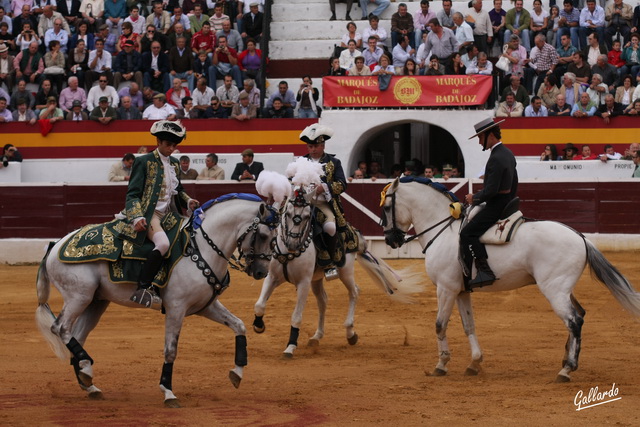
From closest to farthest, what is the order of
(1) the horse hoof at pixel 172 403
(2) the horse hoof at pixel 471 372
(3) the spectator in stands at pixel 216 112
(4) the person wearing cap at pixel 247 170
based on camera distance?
(1) the horse hoof at pixel 172 403, (2) the horse hoof at pixel 471 372, (4) the person wearing cap at pixel 247 170, (3) the spectator in stands at pixel 216 112

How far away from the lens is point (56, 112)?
70.0ft

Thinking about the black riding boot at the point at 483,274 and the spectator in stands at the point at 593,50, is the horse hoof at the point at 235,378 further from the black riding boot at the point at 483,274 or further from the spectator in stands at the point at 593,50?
the spectator in stands at the point at 593,50

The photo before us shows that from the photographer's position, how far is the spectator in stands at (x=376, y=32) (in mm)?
21500

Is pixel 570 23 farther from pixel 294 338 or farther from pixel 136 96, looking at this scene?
pixel 294 338

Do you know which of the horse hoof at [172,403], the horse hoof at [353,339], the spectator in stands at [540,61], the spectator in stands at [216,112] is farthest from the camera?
the spectator in stands at [216,112]

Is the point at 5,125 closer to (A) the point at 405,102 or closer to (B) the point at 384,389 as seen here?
(A) the point at 405,102

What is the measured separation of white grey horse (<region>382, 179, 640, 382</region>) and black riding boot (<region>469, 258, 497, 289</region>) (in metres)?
0.07

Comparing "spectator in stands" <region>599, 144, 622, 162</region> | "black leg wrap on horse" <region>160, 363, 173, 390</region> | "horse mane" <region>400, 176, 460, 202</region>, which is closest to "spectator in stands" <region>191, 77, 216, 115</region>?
"spectator in stands" <region>599, 144, 622, 162</region>

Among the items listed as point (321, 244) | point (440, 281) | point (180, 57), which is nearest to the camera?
point (440, 281)

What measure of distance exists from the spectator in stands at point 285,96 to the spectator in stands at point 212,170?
2309 mm

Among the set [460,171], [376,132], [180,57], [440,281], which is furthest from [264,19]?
[440,281]

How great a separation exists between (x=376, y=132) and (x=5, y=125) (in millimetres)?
7066

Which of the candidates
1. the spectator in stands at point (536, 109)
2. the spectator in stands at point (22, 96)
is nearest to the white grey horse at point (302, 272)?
the spectator in stands at point (536, 109)

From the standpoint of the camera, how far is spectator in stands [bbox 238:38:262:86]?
71.3ft
